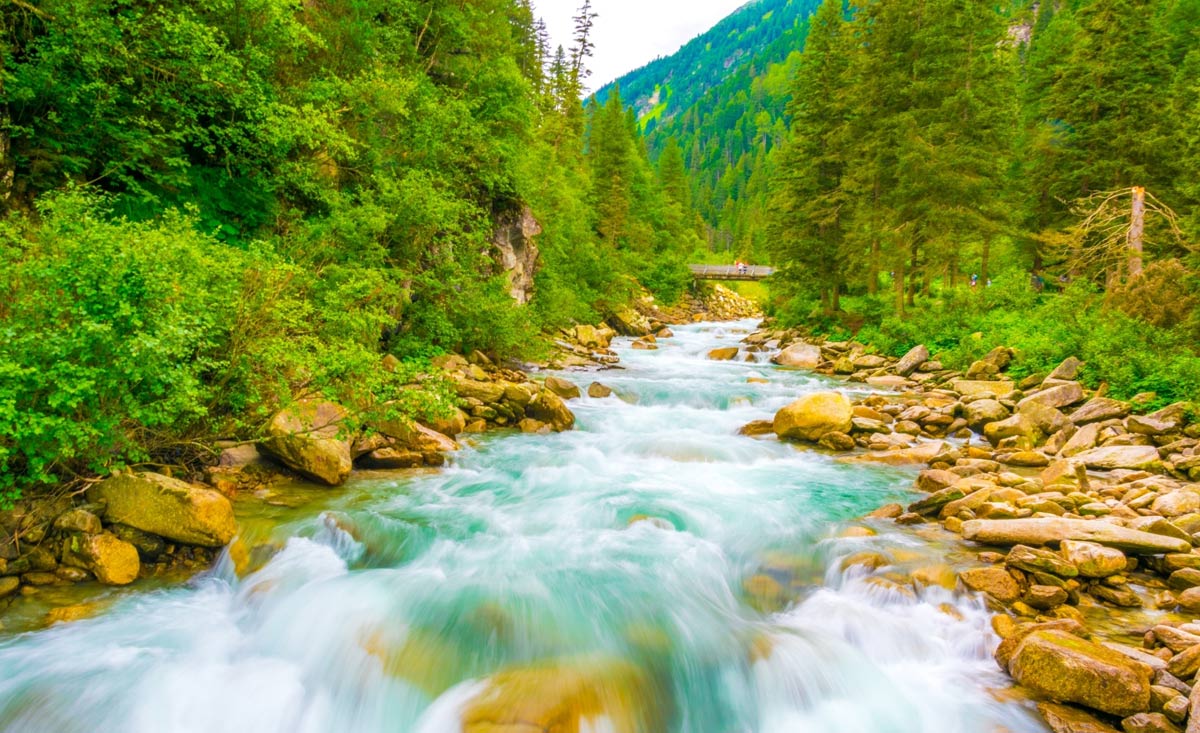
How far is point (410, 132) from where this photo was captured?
14219 millimetres

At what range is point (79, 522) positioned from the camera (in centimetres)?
588

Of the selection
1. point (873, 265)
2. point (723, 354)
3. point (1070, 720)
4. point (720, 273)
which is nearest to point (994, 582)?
point (1070, 720)

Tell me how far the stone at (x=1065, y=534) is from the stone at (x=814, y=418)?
540 centimetres

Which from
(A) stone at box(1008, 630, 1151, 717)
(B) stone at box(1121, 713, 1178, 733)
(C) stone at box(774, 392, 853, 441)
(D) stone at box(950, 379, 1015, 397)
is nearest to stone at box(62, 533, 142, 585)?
(A) stone at box(1008, 630, 1151, 717)

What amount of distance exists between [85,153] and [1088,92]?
2861 cm

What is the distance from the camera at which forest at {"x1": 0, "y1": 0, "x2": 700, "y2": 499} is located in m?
5.06

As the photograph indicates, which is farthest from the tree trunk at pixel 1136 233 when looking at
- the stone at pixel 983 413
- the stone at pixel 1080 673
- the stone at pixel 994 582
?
the stone at pixel 1080 673

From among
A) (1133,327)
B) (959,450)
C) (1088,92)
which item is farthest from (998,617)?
(1088,92)

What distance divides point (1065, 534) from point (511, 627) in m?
5.97

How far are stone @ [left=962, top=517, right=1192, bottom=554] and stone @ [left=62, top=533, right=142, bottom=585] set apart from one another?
9413 millimetres

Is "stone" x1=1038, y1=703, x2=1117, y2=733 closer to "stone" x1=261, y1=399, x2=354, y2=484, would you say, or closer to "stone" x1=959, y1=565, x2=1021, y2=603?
"stone" x1=959, y1=565, x2=1021, y2=603

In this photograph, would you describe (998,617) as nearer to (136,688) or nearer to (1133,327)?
(136,688)

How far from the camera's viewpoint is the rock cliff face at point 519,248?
20672 mm

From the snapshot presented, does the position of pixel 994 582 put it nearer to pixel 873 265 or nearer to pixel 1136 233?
pixel 1136 233
